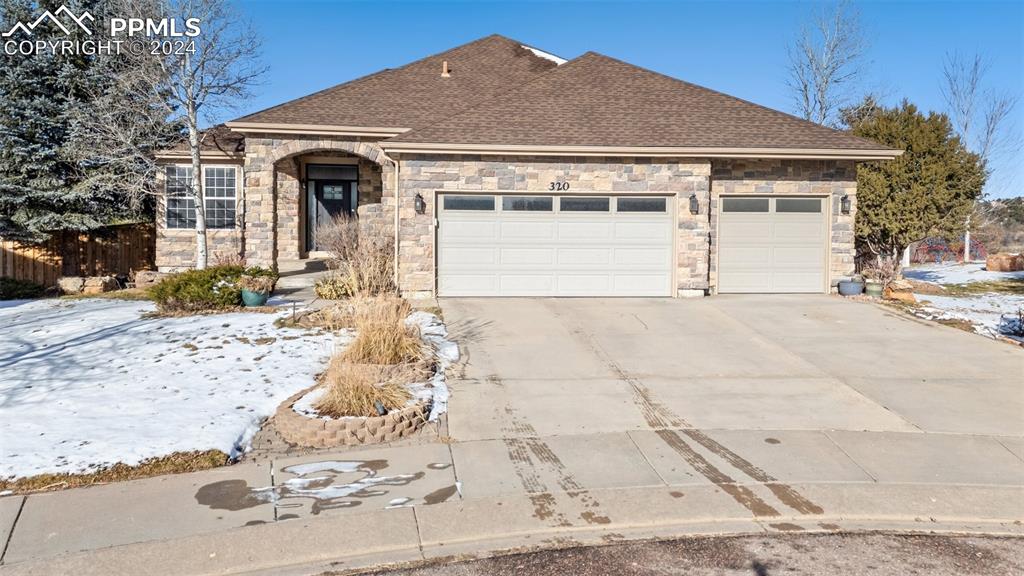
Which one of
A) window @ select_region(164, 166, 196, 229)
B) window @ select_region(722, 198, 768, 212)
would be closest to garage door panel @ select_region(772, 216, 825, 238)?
window @ select_region(722, 198, 768, 212)

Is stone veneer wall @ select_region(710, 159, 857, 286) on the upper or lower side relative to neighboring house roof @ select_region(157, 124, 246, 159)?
lower

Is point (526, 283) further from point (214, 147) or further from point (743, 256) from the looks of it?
point (214, 147)

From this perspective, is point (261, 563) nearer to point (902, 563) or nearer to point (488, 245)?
point (902, 563)

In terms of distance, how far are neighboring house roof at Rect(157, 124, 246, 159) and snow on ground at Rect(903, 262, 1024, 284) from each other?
1883 cm

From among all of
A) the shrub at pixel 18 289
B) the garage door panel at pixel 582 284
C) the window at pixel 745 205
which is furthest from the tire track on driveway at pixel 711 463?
the shrub at pixel 18 289

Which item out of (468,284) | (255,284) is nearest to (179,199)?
(255,284)

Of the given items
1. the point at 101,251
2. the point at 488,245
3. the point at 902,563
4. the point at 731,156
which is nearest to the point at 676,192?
the point at 731,156

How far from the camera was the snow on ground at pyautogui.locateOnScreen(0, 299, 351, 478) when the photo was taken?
6.04 meters

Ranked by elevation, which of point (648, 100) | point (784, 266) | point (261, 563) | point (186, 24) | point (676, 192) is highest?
point (186, 24)

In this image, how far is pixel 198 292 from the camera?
37.0ft

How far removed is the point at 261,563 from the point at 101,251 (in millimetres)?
16102

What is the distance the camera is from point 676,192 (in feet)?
45.5

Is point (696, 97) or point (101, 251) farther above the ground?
point (696, 97)

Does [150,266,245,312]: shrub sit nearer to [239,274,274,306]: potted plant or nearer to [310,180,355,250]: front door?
[239,274,274,306]: potted plant
